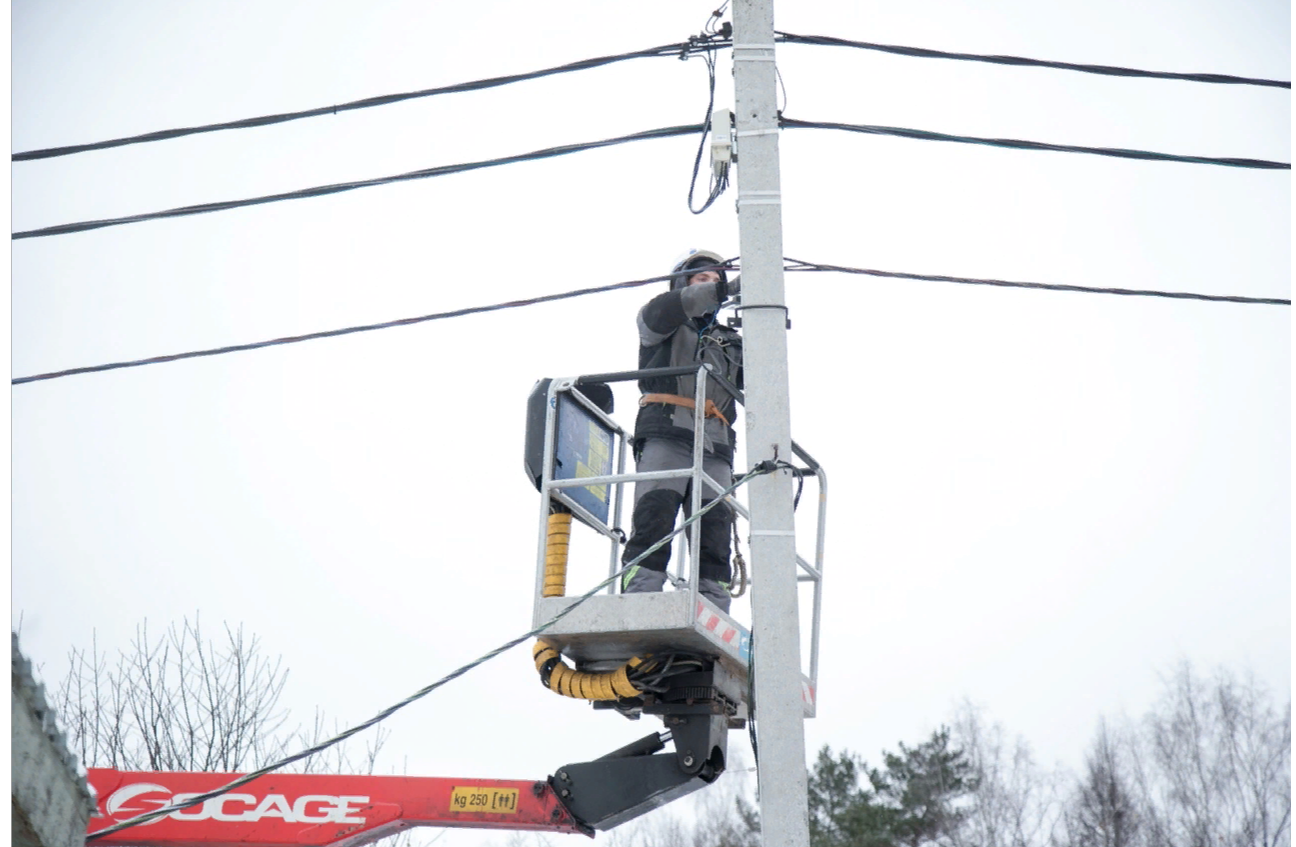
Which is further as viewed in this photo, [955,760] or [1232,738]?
[955,760]

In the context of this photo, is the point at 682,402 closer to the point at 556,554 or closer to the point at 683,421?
the point at 683,421

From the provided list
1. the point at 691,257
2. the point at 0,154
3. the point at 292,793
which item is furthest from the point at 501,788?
the point at 0,154

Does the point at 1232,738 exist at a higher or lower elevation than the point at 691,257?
higher

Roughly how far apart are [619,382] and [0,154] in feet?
10.4

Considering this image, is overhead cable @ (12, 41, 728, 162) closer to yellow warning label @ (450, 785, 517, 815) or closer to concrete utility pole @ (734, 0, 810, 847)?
concrete utility pole @ (734, 0, 810, 847)

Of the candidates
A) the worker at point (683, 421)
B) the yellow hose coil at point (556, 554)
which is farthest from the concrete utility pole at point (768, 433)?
the yellow hose coil at point (556, 554)

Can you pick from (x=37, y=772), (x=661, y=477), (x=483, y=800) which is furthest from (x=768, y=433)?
(x=37, y=772)

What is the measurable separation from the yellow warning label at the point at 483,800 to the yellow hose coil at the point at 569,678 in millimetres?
604

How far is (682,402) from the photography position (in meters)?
7.50

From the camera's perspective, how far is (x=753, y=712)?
19.3 ft

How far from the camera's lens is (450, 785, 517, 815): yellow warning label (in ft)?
23.0

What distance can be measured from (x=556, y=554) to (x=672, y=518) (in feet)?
2.22

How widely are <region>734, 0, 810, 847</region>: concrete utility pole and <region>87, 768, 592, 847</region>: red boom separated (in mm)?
1825

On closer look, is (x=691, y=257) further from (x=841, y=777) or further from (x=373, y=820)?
(x=841, y=777)
